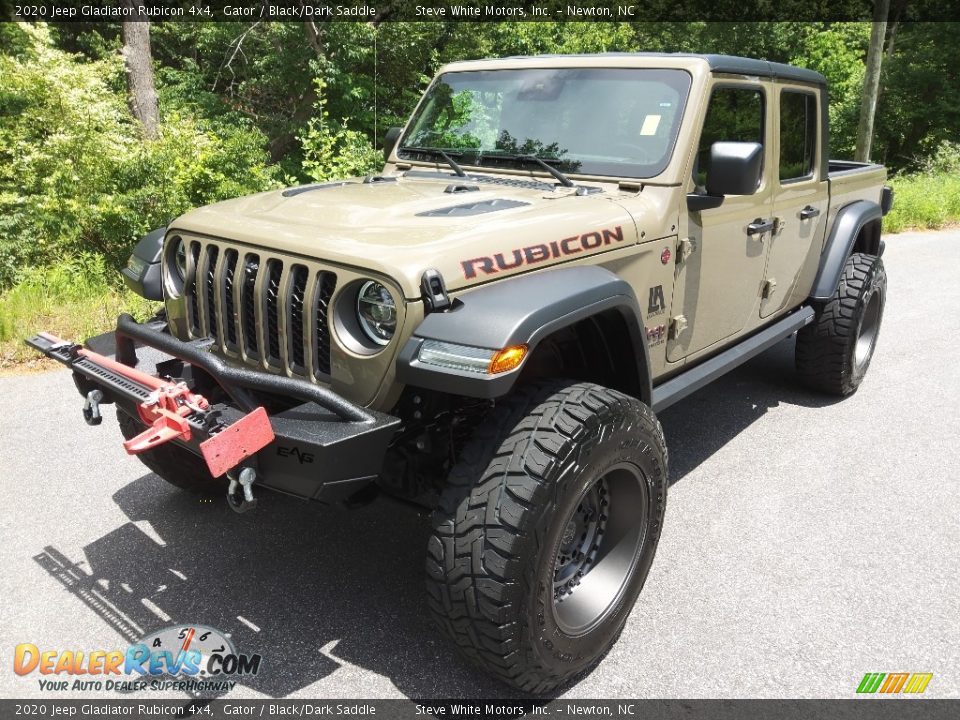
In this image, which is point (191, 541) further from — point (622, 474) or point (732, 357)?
point (732, 357)

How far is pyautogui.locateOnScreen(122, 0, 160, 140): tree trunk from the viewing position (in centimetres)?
1061

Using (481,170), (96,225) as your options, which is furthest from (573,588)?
(96,225)

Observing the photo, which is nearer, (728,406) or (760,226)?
(760,226)

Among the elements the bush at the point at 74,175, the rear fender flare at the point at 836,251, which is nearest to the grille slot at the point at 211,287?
the rear fender flare at the point at 836,251

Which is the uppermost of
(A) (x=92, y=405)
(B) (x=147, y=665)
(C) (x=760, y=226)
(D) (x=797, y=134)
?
(D) (x=797, y=134)

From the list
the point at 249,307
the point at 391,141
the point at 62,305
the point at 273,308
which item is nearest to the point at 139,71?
the point at 62,305

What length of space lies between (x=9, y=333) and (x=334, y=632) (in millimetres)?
4284

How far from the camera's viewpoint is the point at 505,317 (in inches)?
88.4

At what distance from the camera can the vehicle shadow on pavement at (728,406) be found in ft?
14.3

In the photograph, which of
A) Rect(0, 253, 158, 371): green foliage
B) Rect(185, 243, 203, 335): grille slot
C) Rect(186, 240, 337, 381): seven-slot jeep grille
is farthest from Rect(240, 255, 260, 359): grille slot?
Rect(0, 253, 158, 371): green foliage

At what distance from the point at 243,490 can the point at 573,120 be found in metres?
2.21

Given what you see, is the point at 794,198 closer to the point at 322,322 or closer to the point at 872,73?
the point at 322,322

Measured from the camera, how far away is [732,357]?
12.7 ft

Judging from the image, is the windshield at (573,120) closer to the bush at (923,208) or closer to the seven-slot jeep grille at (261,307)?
the seven-slot jeep grille at (261,307)
